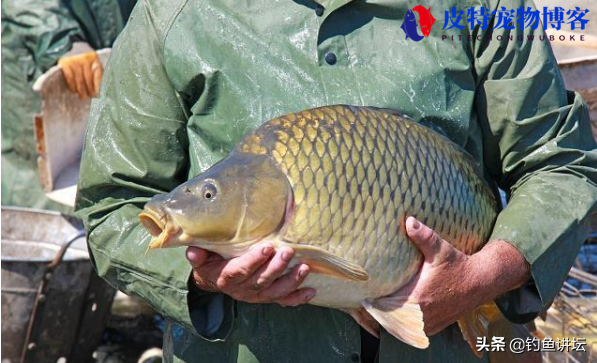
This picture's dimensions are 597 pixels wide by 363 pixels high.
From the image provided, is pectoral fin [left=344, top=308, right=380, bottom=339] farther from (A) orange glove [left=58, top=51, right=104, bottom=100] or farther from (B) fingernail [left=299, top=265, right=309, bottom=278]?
(A) orange glove [left=58, top=51, right=104, bottom=100]

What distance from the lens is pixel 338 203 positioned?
1.76 meters

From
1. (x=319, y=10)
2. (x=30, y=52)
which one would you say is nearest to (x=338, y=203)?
(x=319, y=10)

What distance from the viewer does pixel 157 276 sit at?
6.54 feet

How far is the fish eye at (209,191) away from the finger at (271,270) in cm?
15

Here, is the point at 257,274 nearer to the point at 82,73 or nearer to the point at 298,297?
the point at 298,297

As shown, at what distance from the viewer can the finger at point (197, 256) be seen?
1.76 metres

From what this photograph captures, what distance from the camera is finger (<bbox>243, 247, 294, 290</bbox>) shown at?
169cm

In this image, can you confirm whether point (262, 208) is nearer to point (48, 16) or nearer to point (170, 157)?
point (170, 157)

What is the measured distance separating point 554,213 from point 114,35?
416 centimetres

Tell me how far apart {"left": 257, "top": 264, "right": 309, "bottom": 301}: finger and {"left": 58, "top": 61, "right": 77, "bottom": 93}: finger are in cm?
361

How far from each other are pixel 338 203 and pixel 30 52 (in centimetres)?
421

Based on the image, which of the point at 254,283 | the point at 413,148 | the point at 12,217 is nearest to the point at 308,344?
the point at 254,283

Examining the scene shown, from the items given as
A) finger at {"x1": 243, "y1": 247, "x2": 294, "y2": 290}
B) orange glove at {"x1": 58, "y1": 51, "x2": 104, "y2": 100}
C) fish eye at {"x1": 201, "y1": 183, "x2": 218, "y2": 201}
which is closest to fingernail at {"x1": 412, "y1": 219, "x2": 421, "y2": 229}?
finger at {"x1": 243, "y1": 247, "x2": 294, "y2": 290}
